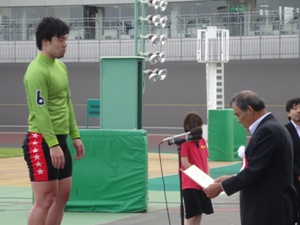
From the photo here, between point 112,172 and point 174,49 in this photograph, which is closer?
point 112,172

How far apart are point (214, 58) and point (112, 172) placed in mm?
18865

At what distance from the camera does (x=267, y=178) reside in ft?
19.7

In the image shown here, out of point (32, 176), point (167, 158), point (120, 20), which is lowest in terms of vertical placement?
point (167, 158)

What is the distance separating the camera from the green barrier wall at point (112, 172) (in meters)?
12.4

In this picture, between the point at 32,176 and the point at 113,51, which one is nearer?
the point at 32,176

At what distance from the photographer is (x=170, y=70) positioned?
43031mm

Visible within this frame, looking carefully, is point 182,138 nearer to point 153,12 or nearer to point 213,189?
point 213,189

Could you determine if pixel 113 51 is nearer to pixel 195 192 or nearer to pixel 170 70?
pixel 170 70

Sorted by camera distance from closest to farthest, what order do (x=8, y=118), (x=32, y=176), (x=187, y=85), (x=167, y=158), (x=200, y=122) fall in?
(x=32, y=176), (x=200, y=122), (x=167, y=158), (x=187, y=85), (x=8, y=118)

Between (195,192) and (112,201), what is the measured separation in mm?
3080

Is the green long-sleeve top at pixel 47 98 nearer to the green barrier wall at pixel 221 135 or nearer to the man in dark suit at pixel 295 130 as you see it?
the man in dark suit at pixel 295 130

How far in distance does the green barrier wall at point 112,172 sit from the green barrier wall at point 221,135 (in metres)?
12.3

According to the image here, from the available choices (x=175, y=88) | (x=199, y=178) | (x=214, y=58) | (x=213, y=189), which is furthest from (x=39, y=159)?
(x=175, y=88)

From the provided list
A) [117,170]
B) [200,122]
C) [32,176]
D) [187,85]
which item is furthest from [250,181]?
[187,85]
